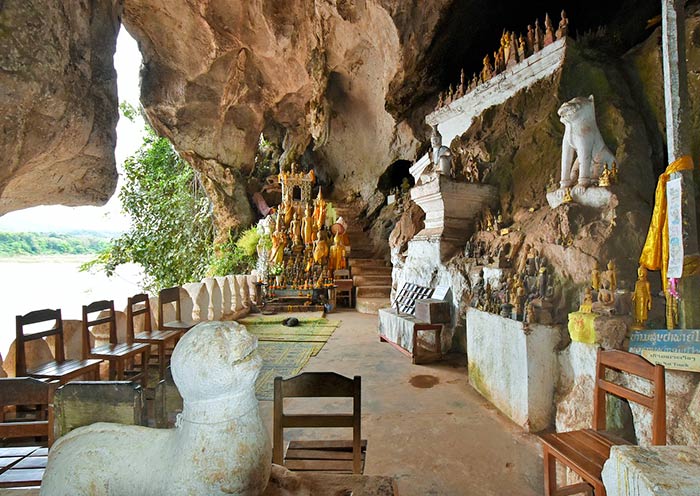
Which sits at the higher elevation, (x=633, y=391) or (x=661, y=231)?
(x=661, y=231)

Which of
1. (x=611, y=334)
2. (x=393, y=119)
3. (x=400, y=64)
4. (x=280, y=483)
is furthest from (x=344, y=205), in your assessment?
(x=280, y=483)

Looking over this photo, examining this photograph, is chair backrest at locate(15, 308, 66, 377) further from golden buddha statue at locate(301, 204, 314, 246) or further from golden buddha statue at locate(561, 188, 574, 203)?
golden buddha statue at locate(301, 204, 314, 246)

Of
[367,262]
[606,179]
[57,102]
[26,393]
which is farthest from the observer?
[367,262]

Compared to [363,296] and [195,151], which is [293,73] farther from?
[363,296]

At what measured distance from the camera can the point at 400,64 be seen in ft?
28.8

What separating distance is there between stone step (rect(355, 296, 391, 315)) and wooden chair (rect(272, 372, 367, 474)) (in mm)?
6377

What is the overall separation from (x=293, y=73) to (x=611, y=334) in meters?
11.9

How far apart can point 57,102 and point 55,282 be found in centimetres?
976

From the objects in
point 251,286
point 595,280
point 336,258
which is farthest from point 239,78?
point 595,280

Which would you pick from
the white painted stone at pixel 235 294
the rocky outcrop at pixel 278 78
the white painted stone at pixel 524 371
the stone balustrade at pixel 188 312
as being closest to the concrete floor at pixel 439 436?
the white painted stone at pixel 524 371

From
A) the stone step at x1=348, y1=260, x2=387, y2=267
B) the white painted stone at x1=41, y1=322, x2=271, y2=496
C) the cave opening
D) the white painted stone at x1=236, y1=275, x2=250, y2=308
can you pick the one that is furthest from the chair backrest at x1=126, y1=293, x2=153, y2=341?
the cave opening

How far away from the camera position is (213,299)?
585 centimetres

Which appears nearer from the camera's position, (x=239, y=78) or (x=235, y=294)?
(x=235, y=294)

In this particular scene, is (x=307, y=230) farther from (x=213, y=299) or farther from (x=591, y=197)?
(x=591, y=197)
